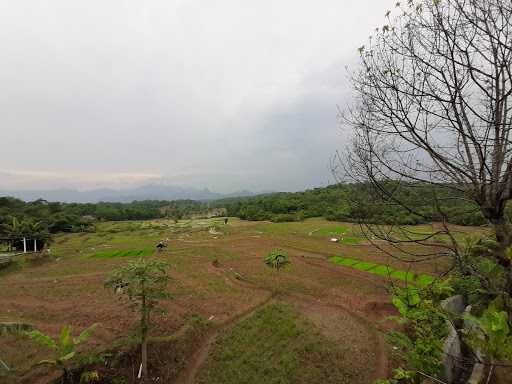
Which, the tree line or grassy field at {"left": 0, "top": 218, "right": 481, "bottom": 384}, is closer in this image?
the tree line

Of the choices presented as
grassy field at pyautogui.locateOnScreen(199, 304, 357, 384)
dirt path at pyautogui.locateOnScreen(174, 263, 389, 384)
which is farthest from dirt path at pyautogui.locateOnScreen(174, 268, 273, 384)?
grassy field at pyautogui.locateOnScreen(199, 304, 357, 384)

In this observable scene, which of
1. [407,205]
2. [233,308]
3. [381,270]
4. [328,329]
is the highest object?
[407,205]

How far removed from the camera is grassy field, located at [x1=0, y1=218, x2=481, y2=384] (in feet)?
32.5

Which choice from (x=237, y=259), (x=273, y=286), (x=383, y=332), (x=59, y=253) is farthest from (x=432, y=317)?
(x=59, y=253)

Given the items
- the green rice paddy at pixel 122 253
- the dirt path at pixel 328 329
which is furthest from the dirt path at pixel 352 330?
the green rice paddy at pixel 122 253

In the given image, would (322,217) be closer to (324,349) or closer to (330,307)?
(330,307)

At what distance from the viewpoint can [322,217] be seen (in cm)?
6216

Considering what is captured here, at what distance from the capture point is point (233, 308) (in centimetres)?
1436

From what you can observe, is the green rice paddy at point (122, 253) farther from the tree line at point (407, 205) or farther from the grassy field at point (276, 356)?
the tree line at point (407, 205)

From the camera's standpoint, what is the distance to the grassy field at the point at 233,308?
32.5 ft

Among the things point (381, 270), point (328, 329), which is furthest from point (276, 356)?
point (381, 270)

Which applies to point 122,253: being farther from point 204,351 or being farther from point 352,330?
point 352,330

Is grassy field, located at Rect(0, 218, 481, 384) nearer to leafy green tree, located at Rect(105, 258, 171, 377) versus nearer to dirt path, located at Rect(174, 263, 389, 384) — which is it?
dirt path, located at Rect(174, 263, 389, 384)

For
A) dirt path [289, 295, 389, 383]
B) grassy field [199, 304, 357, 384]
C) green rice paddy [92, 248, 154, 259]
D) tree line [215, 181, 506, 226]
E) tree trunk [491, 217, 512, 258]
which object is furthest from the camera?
green rice paddy [92, 248, 154, 259]
